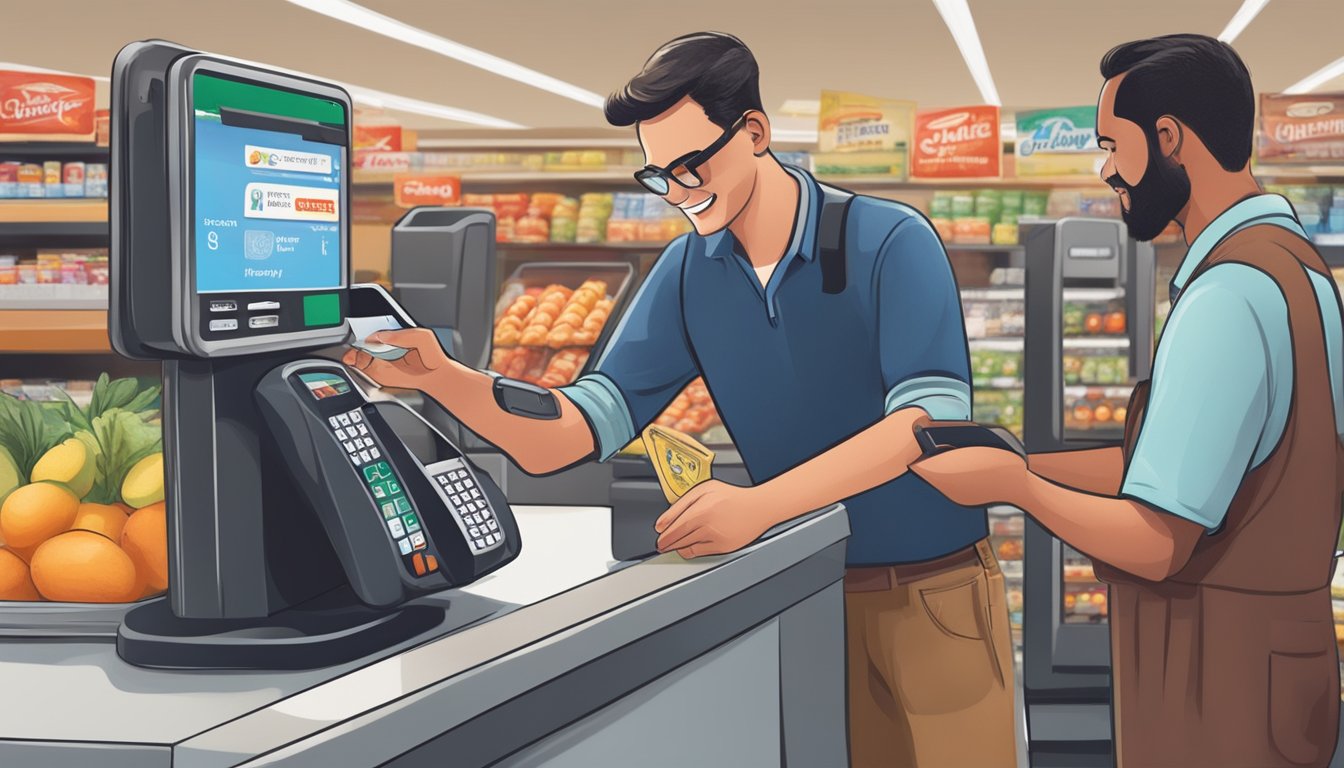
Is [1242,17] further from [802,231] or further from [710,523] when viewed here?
[710,523]

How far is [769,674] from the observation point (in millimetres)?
1311

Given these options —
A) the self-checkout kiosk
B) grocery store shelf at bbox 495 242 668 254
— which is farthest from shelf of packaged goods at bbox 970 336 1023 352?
the self-checkout kiosk

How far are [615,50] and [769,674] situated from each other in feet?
34.9

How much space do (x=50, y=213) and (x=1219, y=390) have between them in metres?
3.89

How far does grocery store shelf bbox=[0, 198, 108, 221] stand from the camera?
3947 millimetres

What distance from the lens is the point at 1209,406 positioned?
1.61m

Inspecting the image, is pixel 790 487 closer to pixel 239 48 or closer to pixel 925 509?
pixel 925 509

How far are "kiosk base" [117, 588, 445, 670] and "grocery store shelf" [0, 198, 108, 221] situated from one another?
10.8 ft

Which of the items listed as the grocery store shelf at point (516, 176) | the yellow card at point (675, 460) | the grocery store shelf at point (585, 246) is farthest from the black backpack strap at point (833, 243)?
the grocery store shelf at point (516, 176)

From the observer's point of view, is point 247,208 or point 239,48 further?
point 239,48

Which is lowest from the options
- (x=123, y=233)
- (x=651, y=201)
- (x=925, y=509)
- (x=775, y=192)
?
(x=925, y=509)

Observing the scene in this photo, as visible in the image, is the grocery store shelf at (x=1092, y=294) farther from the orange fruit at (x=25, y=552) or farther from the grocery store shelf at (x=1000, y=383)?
the orange fruit at (x=25, y=552)

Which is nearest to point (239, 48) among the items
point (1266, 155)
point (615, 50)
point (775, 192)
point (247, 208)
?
point (615, 50)

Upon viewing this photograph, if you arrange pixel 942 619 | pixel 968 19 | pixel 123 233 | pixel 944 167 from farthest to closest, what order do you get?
pixel 968 19 < pixel 944 167 < pixel 942 619 < pixel 123 233
